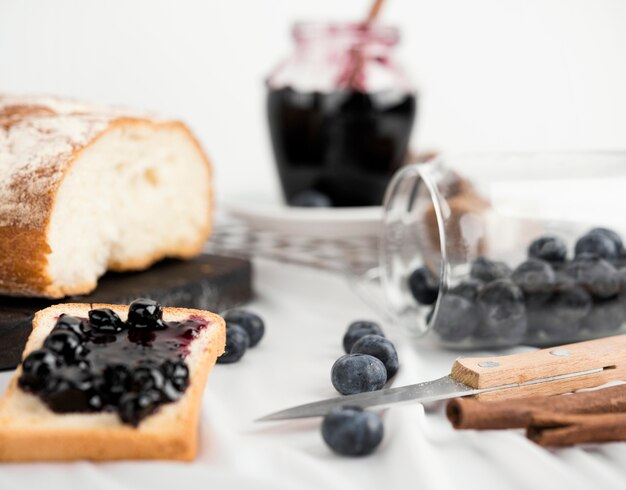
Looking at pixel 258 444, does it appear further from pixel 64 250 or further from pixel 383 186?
pixel 383 186

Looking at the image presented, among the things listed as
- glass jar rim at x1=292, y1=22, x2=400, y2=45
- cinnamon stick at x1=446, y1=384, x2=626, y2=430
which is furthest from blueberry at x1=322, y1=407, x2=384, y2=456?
glass jar rim at x1=292, y1=22, x2=400, y2=45

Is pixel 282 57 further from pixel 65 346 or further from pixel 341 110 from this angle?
pixel 65 346

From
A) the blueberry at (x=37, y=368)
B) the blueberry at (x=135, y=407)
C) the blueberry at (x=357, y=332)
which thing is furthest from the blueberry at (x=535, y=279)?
the blueberry at (x=37, y=368)

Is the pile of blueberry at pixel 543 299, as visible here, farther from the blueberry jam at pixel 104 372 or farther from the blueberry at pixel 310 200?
the blueberry at pixel 310 200

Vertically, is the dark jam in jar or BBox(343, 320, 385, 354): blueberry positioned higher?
the dark jam in jar

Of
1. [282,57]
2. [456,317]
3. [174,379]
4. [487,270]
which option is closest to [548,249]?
[487,270]

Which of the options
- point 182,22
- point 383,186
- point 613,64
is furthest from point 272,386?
point 613,64

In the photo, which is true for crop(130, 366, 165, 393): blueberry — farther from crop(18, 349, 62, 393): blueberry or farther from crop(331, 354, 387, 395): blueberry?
crop(331, 354, 387, 395): blueberry
